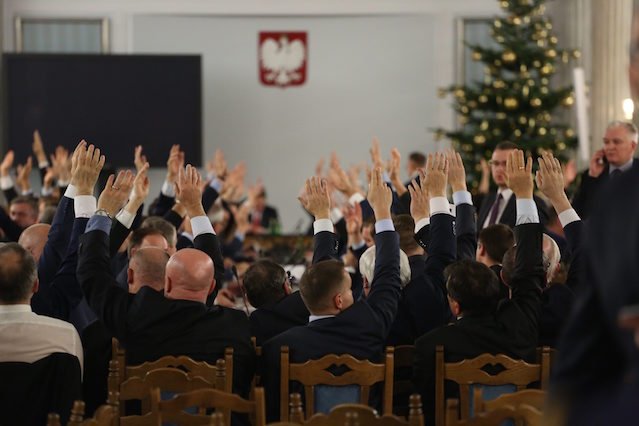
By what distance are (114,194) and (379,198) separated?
1.27 metres

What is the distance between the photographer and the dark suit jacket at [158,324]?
4.76 metres

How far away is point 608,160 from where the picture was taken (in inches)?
299

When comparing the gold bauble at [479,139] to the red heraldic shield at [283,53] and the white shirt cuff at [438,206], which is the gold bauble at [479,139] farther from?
the white shirt cuff at [438,206]

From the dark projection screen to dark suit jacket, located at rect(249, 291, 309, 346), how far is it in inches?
450

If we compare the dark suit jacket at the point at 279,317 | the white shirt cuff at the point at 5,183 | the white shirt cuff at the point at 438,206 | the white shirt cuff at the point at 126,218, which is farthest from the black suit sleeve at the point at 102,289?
the white shirt cuff at the point at 5,183

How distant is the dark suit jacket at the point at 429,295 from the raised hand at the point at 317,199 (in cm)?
61

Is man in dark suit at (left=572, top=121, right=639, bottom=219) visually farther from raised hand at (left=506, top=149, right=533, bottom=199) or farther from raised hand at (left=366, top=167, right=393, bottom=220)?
raised hand at (left=366, top=167, right=393, bottom=220)

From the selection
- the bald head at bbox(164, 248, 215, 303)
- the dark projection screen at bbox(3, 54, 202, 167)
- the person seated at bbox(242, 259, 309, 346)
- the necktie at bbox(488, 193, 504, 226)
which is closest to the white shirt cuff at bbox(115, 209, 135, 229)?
the person seated at bbox(242, 259, 309, 346)

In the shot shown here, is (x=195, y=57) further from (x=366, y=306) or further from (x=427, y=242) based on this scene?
(x=366, y=306)

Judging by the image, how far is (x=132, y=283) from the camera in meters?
5.11

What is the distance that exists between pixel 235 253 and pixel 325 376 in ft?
20.7

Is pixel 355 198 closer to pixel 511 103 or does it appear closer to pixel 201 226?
pixel 201 226

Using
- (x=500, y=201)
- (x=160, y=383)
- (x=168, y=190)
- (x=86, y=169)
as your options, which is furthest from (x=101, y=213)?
(x=500, y=201)

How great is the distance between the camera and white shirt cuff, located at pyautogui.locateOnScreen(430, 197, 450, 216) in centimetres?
564
